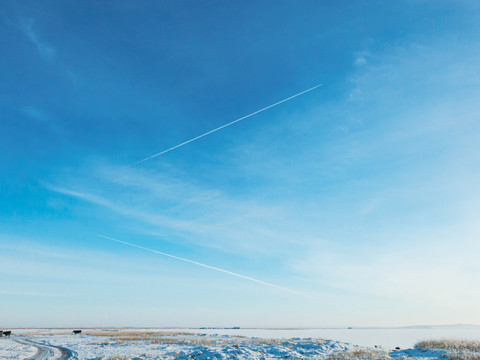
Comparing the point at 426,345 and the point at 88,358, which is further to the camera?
the point at 426,345

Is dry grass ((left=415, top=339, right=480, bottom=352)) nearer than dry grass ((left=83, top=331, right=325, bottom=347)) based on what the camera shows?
Yes

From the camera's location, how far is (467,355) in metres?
25.8

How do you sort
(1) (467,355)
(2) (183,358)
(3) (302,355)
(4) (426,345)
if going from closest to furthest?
(1) (467,355) → (2) (183,358) → (3) (302,355) → (4) (426,345)

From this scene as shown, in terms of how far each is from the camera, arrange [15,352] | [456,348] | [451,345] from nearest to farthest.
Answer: [456,348] < [451,345] < [15,352]

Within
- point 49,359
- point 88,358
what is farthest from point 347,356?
point 49,359

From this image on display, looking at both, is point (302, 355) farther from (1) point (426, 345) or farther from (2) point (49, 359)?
(2) point (49, 359)

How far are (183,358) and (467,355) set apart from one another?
24.1 meters

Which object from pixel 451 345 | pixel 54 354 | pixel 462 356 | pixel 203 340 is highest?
pixel 451 345

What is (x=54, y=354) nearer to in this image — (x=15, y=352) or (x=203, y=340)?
(x=15, y=352)

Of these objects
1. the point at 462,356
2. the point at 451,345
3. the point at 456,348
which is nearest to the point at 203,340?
the point at 451,345

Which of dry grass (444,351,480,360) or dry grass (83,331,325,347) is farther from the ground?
dry grass (444,351,480,360)

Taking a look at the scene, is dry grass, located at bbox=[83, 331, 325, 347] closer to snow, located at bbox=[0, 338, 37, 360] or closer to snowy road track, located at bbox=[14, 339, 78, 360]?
snowy road track, located at bbox=[14, 339, 78, 360]

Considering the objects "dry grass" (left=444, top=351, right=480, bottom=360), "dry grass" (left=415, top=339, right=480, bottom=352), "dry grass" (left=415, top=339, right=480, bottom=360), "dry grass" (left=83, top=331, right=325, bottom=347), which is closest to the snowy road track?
"dry grass" (left=83, top=331, right=325, bottom=347)

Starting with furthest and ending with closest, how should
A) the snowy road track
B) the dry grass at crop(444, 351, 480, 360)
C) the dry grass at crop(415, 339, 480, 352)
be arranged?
the dry grass at crop(415, 339, 480, 352) < the snowy road track < the dry grass at crop(444, 351, 480, 360)
